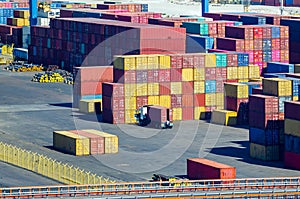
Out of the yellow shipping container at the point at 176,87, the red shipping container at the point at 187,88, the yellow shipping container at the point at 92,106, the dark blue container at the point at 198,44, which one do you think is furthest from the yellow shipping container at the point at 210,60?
the yellow shipping container at the point at 92,106

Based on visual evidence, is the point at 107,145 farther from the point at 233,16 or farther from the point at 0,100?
the point at 233,16

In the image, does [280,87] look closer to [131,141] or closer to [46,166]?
[131,141]

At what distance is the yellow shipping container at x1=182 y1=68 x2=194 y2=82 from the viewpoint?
12081 cm

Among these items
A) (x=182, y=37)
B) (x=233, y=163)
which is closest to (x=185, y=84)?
(x=182, y=37)

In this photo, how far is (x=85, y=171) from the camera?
9181 cm

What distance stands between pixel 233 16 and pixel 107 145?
69425mm

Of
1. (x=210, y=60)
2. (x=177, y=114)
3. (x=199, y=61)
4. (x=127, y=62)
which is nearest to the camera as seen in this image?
(x=127, y=62)

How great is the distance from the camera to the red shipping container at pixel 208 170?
8175 cm

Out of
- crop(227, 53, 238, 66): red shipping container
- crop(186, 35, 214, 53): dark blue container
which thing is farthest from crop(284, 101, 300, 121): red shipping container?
crop(186, 35, 214, 53): dark blue container

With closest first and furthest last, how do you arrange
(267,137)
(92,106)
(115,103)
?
(267,137)
(115,103)
(92,106)

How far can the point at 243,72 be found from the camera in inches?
4919

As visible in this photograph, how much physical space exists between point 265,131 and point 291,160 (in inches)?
213

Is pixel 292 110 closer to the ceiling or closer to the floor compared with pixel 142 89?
closer to the ceiling

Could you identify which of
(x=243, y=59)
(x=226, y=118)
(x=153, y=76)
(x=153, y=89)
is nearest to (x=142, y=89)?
(x=153, y=89)
